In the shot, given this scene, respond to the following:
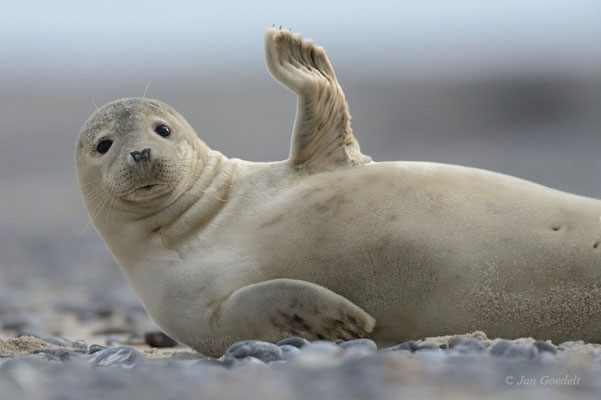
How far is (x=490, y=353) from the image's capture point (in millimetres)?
4453

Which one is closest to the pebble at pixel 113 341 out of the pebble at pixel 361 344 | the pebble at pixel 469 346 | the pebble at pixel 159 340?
the pebble at pixel 159 340

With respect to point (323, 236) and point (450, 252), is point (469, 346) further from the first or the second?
point (323, 236)

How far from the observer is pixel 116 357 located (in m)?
5.12

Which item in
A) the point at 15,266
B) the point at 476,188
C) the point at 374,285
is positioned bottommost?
the point at 15,266

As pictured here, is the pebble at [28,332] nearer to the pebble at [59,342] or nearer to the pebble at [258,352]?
the pebble at [59,342]

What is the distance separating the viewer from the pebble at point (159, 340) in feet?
22.0

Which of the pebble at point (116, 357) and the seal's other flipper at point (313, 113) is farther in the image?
the seal's other flipper at point (313, 113)

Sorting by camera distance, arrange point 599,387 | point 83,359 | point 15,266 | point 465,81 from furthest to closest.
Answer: point 465,81 < point 15,266 < point 83,359 < point 599,387

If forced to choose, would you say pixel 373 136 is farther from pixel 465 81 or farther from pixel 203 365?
pixel 203 365

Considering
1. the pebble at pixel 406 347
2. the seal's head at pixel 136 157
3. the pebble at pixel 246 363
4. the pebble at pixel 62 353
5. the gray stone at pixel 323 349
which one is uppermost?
the seal's head at pixel 136 157

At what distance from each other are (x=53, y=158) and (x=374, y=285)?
24951mm

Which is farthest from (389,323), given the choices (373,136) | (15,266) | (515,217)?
(373,136)

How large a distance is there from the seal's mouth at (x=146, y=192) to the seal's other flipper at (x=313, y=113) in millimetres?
666

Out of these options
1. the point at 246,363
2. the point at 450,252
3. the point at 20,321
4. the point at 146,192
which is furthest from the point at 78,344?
the point at 450,252
